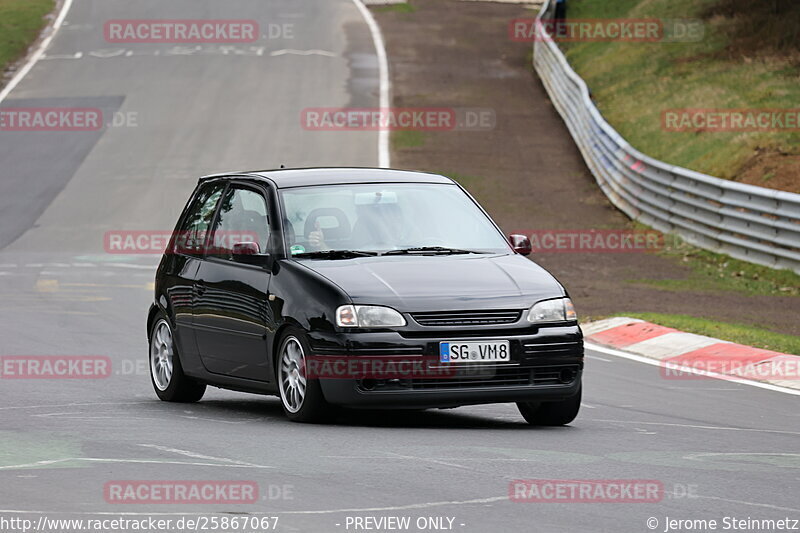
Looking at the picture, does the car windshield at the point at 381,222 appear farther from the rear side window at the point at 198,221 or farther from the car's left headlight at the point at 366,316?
the rear side window at the point at 198,221

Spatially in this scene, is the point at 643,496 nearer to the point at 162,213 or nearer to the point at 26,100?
the point at 162,213

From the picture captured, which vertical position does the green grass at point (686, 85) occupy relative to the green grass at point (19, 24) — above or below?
above

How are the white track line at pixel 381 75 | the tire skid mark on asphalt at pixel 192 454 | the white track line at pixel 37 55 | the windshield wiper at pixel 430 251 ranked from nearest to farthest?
1. the tire skid mark on asphalt at pixel 192 454
2. the windshield wiper at pixel 430 251
3. the white track line at pixel 381 75
4. the white track line at pixel 37 55

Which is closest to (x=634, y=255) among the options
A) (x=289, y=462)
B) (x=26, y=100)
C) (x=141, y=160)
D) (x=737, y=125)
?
(x=737, y=125)

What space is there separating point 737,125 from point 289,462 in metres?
24.1

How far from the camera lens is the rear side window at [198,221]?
11.5 metres

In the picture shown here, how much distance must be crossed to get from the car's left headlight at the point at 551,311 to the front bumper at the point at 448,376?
0.07m

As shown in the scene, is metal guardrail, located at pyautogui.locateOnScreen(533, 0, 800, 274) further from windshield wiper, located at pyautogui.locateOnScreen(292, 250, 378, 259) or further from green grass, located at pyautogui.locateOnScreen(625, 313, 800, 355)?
windshield wiper, located at pyautogui.locateOnScreen(292, 250, 378, 259)

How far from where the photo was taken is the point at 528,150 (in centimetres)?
3491

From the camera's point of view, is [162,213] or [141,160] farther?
[141,160]

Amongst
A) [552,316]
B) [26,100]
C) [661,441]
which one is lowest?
[26,100]

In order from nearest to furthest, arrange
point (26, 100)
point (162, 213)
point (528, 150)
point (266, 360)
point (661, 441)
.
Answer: point (661, 441) → point (266, 360) → point (162, 213) → point (528, 150) → point (26, 100)

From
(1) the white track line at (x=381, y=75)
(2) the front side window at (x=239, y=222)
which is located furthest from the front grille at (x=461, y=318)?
(1) the white track line at (x=381, y=75)

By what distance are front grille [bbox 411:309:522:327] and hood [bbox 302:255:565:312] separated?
0.12 feet
